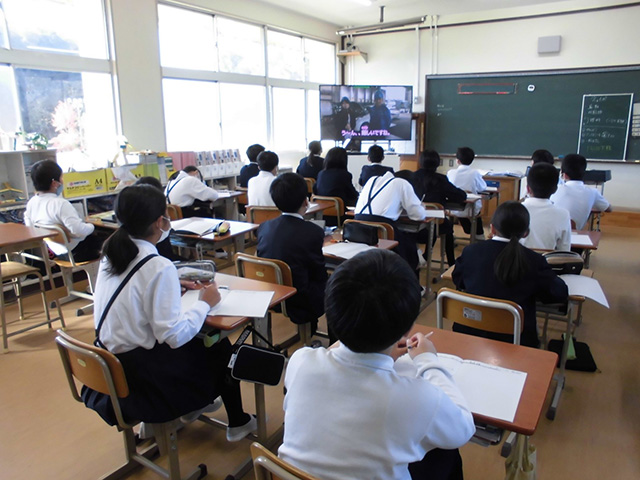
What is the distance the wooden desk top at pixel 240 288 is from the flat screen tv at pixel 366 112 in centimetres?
595

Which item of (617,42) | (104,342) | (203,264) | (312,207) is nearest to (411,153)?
(617,42)

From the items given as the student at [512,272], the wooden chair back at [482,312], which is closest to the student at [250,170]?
the student at [512,272]

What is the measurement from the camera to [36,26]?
4.75 meters

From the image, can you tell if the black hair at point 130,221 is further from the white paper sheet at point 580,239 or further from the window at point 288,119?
the window at point 288,119

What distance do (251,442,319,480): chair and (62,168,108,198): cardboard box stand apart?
13.8 feet

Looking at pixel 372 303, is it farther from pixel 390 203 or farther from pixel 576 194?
pixel 576 194

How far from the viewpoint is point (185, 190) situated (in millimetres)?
4934

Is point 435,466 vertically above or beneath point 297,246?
beneath

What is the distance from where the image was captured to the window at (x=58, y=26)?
15.1ft

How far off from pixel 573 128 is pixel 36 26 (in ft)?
23.2

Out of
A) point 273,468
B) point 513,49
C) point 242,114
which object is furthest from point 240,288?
point 513,49

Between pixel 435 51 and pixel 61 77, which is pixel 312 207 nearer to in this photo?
pixel 61 77

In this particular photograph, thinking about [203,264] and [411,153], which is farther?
[411,153]

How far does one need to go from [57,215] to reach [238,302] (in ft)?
7.90
